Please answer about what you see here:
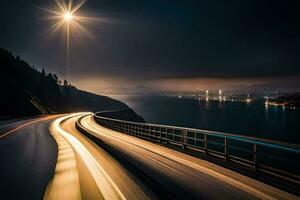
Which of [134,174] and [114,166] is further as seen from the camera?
[114,166]

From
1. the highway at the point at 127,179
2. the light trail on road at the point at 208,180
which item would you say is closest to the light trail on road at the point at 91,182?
the highway at the point at 127,179

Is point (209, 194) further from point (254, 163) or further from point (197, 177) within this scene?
point (254, 163)

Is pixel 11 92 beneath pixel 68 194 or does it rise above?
above

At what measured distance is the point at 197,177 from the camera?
23.2ft

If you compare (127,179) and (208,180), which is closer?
(208,180)

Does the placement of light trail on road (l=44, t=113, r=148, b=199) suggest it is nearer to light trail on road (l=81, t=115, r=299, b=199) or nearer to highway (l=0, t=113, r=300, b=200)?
highway (l=0, t=113, r=300, b=200)

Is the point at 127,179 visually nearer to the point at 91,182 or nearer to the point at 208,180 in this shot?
the point at 91,182

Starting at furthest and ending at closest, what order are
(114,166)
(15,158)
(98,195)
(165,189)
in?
1. (15,158)
2. (114,166)
3. (165,189)
4. (98,195)

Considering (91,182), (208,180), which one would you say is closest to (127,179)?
(91,182)

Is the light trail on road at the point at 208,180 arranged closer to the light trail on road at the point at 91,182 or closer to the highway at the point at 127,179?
the highway at the point at 127,179

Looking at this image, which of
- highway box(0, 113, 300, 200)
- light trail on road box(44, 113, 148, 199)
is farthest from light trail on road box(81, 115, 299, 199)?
light trail on road box(44, 113, 148, 199)

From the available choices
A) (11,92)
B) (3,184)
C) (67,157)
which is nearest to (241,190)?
(3,184)

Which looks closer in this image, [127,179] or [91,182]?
[91,182]

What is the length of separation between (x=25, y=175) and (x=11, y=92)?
6042 cm
